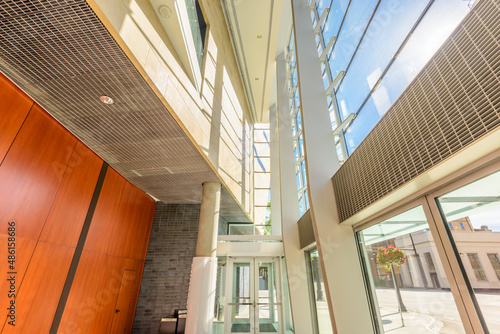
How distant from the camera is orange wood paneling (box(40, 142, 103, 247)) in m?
5.10

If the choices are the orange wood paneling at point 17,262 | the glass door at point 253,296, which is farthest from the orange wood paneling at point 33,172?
the glass door at point 253,296

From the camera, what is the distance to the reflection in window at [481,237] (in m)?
1.86

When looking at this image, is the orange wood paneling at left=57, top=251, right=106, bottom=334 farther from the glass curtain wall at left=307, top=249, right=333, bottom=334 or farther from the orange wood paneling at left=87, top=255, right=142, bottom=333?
the glass curtain wall at left=307, top=249, right=333, bottom=334

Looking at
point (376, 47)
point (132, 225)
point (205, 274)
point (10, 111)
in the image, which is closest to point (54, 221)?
point (10, 111)

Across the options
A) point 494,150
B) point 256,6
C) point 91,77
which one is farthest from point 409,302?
point 256,6

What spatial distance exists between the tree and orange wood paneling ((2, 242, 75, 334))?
621cm

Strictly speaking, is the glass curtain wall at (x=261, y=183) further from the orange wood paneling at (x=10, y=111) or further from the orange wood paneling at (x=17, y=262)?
the orange wood paneling at (x=10, y=111)

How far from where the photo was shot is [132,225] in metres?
8.30

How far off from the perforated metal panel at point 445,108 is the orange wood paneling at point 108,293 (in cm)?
744

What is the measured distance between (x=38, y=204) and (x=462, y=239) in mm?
6614

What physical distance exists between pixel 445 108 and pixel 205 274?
657 cm

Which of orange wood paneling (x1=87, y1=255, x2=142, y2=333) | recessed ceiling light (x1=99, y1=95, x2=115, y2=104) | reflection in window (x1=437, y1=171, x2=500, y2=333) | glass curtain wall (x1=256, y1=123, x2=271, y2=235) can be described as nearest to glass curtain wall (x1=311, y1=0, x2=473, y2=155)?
reflection in window (x1=437, y1=171, x2=500, y2=333)

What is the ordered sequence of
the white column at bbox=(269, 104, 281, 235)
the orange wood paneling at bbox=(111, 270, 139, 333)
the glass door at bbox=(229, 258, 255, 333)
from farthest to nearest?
the white column at bbox=(269, 104, 281, 235)
the glass door at bbox=(229, 258, 255, 333)
the orange wood paneling at bbox=(111, 270, 139, 333)

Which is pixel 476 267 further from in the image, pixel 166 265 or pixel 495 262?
pixel 166 265
